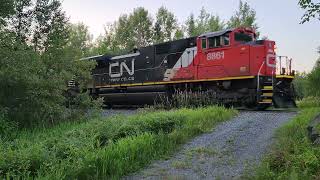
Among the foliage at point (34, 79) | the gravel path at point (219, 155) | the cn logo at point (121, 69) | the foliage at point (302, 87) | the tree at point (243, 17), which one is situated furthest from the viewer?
the tree at point (243, 17)

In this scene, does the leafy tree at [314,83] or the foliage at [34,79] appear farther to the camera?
the leafy tree at [314,83]

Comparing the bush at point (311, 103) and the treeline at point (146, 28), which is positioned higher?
the treeline at point (146, 28)

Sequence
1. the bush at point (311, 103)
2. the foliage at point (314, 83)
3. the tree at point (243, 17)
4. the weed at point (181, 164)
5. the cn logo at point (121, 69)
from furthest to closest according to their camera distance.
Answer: the tree at point (243, 17) < the cn logo at point (121, 69) < the foliage at point (314, 83) < the bush at point (311, 103) < the weed at point (181, 164)

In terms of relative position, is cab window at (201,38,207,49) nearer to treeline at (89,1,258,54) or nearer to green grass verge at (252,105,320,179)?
green grass verge at (252,105,320,179)

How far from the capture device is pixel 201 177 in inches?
270

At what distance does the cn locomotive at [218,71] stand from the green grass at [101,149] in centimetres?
633

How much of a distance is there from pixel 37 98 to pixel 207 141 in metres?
6.18

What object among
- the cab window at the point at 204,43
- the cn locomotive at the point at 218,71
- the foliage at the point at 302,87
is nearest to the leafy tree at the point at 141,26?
the foliage at the point at 302,87

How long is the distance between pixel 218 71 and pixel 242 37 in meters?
1.88

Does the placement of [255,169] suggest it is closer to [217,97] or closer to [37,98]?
[37,98]

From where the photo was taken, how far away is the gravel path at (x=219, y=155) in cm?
707

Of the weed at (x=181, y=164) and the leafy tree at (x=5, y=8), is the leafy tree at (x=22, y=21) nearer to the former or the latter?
the leafy tree at (x=5, y=8)

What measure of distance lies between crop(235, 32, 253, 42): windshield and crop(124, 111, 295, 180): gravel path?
7.58m

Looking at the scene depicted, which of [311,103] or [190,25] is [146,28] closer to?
[190,25]
